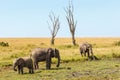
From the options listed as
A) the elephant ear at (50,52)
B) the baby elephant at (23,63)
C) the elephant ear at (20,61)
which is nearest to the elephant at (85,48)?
the elephant ear at (50,52)

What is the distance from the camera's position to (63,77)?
784 inches

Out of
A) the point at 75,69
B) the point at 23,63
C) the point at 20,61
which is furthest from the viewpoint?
the point at 75,69

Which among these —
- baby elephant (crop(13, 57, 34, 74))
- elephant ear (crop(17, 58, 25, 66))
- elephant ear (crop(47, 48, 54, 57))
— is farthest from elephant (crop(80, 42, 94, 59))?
elephant ear (crop(17, 58, 25, 66))

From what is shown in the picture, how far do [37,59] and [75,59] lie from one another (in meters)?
6.22

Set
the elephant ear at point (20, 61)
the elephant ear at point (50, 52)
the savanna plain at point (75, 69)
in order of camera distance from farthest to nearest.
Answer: the elephant ear at point (50, 52) → the elephant ear at point (20, 61) → the savanna plain at point (75, 69)

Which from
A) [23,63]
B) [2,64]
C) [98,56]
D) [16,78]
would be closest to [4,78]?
[16,78]

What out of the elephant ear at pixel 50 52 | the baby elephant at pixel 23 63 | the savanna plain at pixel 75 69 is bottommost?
the savanna plain at pixel 75 69

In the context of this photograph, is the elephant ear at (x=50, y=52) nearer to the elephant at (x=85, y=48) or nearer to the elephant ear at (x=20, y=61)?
the elephant ear at (x=20, y=61)

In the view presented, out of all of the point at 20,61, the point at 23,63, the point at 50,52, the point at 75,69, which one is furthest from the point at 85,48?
the point at 20,61

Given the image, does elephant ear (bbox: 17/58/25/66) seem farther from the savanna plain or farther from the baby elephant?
the savanna plain

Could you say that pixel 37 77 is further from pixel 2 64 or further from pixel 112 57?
pixel 112 57

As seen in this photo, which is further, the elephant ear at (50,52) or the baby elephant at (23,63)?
the elephant ear at (50,52)

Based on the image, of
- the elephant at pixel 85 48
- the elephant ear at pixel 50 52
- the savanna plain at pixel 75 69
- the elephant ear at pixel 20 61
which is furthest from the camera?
the elephant at pixel 85 48

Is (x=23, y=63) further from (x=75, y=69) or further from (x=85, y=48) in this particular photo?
(x=85, y=48)
